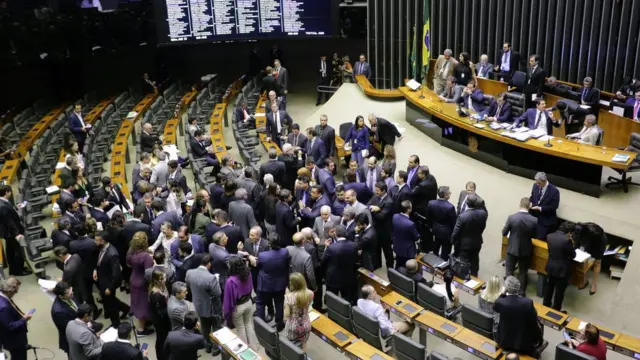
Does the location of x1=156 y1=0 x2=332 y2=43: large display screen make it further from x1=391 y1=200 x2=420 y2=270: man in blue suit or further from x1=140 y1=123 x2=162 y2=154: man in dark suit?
x1=391 y1=200 x2=420 y2=270: man in blue suit

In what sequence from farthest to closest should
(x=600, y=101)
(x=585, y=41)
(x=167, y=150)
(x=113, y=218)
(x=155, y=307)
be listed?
(x=585, y=41) → (x=600, y=101) → (x=167, y=150) → (x=113, y=218) → (x=155, y=307)

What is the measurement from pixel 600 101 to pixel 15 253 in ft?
33.4

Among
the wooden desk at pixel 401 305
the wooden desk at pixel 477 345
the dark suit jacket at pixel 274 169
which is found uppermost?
the dark suit jacket at pixel 274 169

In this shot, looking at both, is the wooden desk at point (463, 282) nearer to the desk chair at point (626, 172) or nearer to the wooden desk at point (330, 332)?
the wooden desk at point (330, 332)

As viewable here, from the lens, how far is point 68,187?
938 centimetres

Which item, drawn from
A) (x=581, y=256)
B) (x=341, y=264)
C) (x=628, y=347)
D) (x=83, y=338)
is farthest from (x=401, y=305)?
(x=83, y=338)

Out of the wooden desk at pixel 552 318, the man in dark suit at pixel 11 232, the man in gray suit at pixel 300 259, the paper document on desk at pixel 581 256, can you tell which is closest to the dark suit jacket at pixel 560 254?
the paper document on desk at pixel 581 256

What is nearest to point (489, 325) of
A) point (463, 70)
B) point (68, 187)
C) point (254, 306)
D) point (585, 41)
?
point (254, 306)

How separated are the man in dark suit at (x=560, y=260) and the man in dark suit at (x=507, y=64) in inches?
250

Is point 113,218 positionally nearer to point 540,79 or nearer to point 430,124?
point 430,124

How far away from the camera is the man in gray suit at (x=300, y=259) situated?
737 centimetres

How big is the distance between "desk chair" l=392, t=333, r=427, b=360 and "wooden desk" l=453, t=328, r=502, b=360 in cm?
57

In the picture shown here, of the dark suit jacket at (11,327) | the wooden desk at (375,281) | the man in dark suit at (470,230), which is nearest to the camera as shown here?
the dark suit jacket at (11,327)

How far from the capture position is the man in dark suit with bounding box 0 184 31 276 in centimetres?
Result: 902
